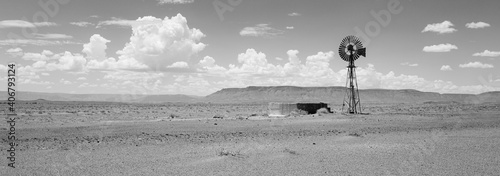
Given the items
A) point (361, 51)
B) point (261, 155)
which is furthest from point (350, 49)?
point (261, 155)

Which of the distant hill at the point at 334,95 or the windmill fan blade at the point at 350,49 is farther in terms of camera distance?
the distant hill at the point at 334,95

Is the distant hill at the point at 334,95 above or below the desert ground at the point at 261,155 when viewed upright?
above

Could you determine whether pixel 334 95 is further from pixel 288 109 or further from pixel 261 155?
pixel 261 155

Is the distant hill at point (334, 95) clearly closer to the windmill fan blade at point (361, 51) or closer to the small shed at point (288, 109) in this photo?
the windmill fan blade at point (361, 51)

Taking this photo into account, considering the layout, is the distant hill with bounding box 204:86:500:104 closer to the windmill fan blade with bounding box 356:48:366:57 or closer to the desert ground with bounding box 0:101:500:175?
the windmill fan blade with bounding box 356:48:366:57

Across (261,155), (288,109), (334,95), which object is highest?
(334,95)

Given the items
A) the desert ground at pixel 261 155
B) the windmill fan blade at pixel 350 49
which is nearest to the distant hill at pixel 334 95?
the windmill fan blade at pixel 350 49

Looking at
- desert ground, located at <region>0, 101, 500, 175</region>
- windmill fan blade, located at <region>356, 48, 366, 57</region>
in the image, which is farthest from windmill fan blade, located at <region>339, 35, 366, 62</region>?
desert ground, located at <region>0, 101, 500, 175</region>

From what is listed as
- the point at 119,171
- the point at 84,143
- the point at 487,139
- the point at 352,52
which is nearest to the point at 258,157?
the point at 119,171

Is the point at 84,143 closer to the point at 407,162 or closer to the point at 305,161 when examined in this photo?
the point at 305,161

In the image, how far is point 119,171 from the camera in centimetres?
1073

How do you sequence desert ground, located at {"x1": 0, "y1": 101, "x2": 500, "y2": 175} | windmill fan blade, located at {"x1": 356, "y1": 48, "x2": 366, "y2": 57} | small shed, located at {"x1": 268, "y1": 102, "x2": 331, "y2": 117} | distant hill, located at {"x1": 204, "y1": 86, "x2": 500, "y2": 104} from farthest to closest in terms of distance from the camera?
distant hill, located at {"x1": 204, "y1": 86, "x2": 500, "y2": 104}, windmill fan blade, located at {"x1": 356, "y1": 48, "x2": 366, "y2": 57}, small shed, located at {"x1": 268, "y1": 102, "x2": 331, "y2": 117}, desert ground, located at {"x1": 0, "y1": 101, "x2": 500, "y2": 175}

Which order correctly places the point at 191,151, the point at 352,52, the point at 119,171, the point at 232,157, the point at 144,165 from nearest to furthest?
the point at 119,171 < the point at 144,165 < the point at 232,157 < the point at 191,151 < the point at 352,52

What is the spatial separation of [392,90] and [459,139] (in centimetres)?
18119
